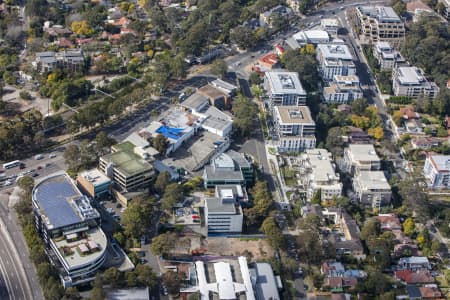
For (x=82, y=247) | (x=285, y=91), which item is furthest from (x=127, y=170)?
(x=285, y=91)

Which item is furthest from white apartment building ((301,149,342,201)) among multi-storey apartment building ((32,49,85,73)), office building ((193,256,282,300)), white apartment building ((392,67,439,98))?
multi-storey apartment building ((32,49,85,73))

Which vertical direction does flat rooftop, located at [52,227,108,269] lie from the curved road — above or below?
above

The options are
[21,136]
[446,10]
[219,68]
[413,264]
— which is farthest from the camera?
[446,10]

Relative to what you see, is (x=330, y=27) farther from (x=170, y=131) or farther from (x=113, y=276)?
(x=113, y=276)

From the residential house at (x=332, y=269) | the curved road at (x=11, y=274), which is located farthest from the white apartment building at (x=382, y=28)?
the curved road at (x=11, y=274)

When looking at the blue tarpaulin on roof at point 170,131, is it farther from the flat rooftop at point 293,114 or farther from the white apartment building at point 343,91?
the white apartment building at point 343,91

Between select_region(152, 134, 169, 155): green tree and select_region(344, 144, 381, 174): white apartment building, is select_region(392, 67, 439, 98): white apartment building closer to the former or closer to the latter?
select_region(344, 144, 381, 174): white apartment building
